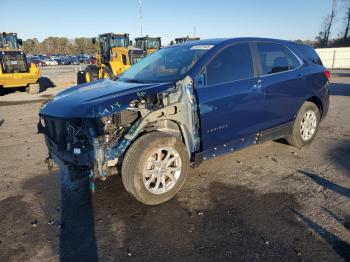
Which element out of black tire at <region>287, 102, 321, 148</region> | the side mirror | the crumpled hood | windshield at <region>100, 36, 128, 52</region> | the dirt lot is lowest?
the dirt lot

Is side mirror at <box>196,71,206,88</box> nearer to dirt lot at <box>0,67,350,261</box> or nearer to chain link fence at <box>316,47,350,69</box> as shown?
dirt lot at <box>0,67,350,261</box>

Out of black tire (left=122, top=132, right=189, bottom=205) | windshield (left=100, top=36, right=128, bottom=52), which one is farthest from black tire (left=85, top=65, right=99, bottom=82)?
black tire (left=122, top=132, right=189, bottom=205)

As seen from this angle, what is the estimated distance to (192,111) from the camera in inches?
156

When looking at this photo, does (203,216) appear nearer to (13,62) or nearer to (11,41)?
(13,62)

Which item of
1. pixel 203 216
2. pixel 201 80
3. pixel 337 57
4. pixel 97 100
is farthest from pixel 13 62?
pixel 337 57

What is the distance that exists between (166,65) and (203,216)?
2.17 metres

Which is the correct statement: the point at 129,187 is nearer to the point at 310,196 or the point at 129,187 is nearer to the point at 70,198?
the point at 70,198

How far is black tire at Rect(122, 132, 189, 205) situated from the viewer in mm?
3516

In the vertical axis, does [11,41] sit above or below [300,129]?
above

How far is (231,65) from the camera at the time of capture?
4414 mm

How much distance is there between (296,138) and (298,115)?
402mm

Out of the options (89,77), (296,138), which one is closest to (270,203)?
(296,138)

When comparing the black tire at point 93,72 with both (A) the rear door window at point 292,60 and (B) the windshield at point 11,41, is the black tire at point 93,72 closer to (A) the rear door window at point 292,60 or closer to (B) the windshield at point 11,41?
(B) the windshield at point 11,41

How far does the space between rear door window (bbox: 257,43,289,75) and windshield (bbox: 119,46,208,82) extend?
1046mm
